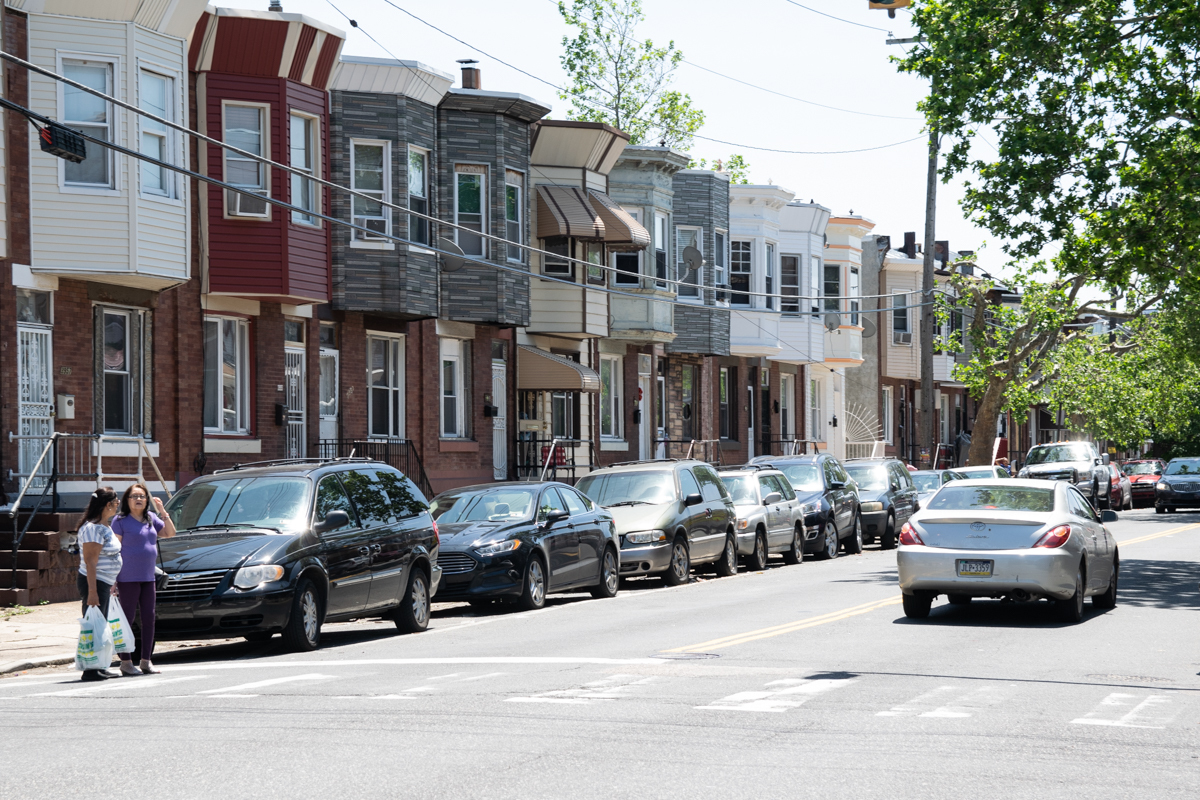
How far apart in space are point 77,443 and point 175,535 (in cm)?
815

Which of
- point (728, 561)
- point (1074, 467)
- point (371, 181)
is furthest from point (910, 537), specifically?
point (1074, 467)

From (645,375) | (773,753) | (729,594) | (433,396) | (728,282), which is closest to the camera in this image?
(773,753)

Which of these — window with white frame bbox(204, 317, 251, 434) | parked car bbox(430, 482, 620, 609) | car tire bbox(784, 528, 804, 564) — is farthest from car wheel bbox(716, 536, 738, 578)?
window with white frame bbox(204, 317, 251, 434)

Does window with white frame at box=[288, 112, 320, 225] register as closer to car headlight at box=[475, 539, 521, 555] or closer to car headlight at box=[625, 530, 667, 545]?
car headlight at box=[625, 530, 667, 545]

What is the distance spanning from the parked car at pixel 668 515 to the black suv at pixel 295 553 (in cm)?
563

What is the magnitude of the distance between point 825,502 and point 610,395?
33.9 ft

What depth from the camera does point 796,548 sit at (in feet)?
90.9

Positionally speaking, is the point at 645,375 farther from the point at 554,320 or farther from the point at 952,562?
the point at 952,562

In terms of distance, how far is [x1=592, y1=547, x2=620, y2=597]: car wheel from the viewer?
20.3 meters

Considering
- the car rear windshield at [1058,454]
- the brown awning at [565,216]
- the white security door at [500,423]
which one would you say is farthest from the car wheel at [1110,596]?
the car rear windshield at [1058,454]

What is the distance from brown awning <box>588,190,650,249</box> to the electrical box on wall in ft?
49.7

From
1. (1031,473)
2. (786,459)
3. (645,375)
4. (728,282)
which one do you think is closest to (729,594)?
(786,459)

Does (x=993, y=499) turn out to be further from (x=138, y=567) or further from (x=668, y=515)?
(x=138, y=567)

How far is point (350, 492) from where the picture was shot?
1567 cm
